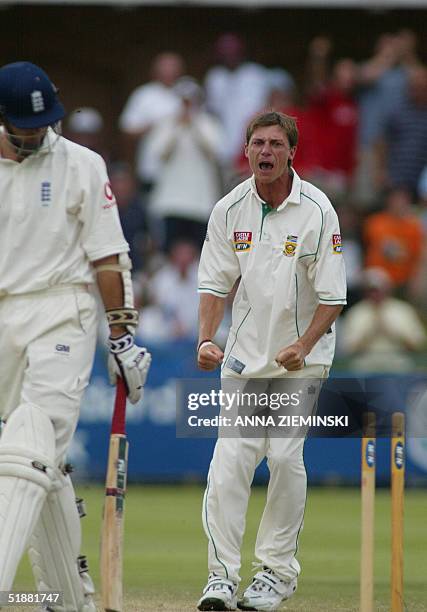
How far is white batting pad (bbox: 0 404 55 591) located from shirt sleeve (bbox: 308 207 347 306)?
1.45 meters

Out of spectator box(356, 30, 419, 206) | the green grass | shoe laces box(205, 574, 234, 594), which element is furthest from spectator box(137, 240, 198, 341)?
shoe laces box(205, 574, 234, 594)

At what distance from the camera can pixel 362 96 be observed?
15273 millimetres

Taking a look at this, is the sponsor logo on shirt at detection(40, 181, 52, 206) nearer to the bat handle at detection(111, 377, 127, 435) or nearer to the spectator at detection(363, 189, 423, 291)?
the bat handle at detection(111, 377, 127, 435)

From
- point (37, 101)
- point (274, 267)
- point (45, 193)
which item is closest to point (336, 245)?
point (274, 267)

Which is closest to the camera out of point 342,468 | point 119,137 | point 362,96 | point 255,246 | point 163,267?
point 255,246

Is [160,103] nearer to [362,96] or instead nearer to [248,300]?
[362,96]

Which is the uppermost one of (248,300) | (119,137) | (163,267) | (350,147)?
(119,137)

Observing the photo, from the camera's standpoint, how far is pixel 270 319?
6.59m

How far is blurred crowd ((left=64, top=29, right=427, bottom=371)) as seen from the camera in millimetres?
14008

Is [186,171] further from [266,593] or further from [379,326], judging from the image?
[266,593]

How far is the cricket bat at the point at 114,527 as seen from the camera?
572cm

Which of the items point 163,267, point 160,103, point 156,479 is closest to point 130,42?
point 160,103

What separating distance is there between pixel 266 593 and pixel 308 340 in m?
1.16

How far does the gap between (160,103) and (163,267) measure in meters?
1.77
